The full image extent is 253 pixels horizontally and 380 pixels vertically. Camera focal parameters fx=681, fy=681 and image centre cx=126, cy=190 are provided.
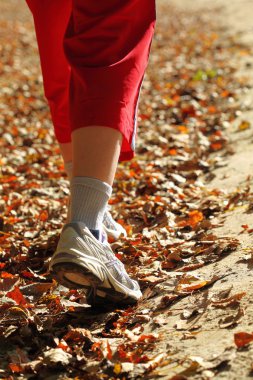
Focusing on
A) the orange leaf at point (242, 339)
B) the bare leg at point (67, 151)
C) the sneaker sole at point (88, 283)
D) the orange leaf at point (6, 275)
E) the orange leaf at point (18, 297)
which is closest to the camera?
the orange leaf at point (242, 339)

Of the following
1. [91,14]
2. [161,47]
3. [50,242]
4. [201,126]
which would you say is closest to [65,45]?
[91,14]

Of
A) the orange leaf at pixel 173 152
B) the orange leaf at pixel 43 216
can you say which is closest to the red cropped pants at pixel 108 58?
the orange leaf at pixel 43 216

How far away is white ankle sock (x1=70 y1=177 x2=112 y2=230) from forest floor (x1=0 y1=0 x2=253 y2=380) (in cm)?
38

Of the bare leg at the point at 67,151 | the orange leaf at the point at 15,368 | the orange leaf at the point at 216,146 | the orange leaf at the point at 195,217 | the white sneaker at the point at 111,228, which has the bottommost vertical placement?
the orange leaf at the point at 15,368

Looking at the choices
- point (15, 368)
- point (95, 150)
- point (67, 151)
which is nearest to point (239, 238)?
A: point (67, 151)

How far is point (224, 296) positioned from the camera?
2.34 metres

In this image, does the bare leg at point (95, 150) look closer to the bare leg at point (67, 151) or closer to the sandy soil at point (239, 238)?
the sandy soil at point (239, 238)

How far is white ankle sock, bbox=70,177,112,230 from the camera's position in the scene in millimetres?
2277

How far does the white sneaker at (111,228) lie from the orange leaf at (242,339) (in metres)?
1.30

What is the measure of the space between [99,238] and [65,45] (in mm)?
668

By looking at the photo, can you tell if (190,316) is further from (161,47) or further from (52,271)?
(161,47)

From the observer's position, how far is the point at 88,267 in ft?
7.18

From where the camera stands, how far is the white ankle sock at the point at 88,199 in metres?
2.28

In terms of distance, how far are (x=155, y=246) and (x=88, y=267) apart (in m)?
1.04
